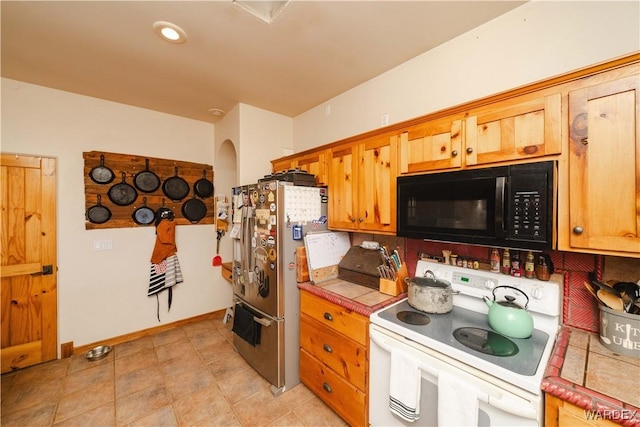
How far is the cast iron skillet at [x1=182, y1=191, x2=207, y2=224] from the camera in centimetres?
325

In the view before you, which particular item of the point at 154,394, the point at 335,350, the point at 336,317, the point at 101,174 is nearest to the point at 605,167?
the point at 336,317

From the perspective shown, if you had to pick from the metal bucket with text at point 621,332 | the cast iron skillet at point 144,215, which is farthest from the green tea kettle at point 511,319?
the cast iron skillet at point 144,215

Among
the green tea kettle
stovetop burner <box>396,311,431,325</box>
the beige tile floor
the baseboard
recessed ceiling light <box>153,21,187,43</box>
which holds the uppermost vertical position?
recessed ceiling light <box>153,21,187,43</box>

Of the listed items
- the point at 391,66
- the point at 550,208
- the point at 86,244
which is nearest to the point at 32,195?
the point at 86,244

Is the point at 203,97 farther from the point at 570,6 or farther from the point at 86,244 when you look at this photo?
the point at 570,6

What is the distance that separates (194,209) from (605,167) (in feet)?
12.1

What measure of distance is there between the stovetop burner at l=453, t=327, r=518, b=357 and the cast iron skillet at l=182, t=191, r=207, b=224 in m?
3.19

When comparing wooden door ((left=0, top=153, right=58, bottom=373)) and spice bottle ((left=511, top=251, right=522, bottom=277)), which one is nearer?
spice bottle ((left=511, top=251, right=522, bottom=277))

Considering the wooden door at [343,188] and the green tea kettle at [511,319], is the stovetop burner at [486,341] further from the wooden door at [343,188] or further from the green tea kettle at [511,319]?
the wooden door at [343,188]

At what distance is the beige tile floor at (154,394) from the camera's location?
5.94 feet

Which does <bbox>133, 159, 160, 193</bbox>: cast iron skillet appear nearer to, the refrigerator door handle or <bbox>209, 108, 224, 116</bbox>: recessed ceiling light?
<bbox>209, 108, 224, 116</bbox>: recessed ceiling light

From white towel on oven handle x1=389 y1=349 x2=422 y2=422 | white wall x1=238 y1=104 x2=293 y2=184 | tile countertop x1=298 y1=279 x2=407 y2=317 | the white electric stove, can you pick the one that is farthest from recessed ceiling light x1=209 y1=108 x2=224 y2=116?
white towel on oven handle x1=389 y1=349 x2=422 y2=422

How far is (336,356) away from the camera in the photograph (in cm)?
177

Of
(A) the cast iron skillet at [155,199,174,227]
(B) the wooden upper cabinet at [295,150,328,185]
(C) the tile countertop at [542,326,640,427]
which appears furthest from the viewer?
(A) the cast iron skillet at [155,199,174,227]
